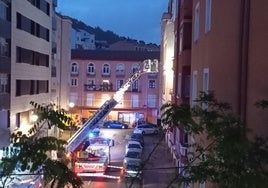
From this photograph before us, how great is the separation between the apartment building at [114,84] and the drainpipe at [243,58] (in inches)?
1984

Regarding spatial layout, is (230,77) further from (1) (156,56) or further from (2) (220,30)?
(1) (156,56)

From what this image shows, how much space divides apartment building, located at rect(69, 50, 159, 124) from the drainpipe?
50.4 meters

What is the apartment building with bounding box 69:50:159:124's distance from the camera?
60.5 m

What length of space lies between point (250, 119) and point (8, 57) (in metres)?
20.5

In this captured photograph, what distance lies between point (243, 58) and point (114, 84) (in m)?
51.3

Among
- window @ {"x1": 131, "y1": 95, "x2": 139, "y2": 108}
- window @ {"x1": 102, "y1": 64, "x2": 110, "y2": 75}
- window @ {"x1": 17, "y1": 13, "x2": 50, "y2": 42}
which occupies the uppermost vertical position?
window @ {"x1": 17, "y1": 13, "x2": 50, "y2": 42}

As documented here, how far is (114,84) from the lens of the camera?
60.9 m

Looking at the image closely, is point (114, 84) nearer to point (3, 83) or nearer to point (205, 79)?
point (3, 83)

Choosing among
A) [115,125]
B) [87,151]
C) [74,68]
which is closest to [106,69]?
[74,68]

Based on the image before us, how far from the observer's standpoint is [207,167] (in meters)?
5.29

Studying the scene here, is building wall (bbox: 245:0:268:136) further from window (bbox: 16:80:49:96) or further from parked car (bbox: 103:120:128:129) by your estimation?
parked car (bbox: 103:120:128:129)

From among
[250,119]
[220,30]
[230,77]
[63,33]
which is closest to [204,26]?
[220,30]

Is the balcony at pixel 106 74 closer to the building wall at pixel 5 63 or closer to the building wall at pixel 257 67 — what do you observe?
the building wall at pixel 5 63

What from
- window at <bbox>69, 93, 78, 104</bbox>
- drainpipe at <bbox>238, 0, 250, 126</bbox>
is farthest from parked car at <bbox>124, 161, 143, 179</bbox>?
window at <bbox>69, 93, 78, 104</bbox>
